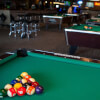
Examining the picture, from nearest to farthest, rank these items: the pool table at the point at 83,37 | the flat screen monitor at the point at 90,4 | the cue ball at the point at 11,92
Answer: the cue ball at the point at 11,92, the pool table at the point at 83,37, the flat screen monitor at the point at 90,4

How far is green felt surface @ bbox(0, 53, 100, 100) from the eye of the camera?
40.6 inches

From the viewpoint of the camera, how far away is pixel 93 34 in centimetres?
318

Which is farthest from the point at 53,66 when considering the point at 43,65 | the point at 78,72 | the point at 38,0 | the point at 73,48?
the point at 38,0

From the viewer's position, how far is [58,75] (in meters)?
1.33

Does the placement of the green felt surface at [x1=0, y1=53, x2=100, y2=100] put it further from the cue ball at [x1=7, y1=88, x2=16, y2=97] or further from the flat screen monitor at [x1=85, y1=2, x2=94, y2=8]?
the flat screen monitor at [x1=85, y1=2, x2=94, y2=8]

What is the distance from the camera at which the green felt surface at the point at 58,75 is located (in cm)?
103

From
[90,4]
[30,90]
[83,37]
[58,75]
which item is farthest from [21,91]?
[90,4]

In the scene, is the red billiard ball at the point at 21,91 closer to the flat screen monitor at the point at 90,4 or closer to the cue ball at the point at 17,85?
the cue ball at the point at 17,85

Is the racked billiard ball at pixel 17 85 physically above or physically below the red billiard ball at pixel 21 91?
above

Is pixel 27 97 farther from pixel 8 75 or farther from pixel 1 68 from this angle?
pixel 1 68

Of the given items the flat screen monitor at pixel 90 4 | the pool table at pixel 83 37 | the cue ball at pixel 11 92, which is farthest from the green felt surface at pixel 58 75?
the flat screen monitor at pixel 90 4

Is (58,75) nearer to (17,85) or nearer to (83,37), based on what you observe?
(17,85)

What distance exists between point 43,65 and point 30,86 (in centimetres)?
51

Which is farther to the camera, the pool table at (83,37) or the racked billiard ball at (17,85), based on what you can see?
the pool table at (83,37)
